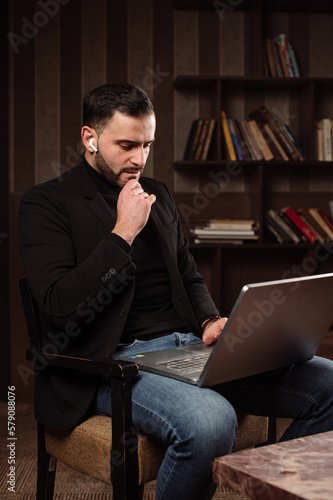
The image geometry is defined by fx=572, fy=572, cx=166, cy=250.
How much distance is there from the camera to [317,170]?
3578 millimetres

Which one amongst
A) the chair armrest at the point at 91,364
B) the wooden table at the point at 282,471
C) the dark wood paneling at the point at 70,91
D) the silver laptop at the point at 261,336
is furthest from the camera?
the dark wood paneling at the point at 70,91

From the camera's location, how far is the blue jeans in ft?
4.13

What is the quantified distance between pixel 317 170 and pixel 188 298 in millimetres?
2016

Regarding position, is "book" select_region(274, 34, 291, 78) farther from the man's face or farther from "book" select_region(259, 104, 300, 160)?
the man's face

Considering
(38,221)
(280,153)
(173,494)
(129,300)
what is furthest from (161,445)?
(280,153)

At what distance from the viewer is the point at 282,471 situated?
0.99 meters

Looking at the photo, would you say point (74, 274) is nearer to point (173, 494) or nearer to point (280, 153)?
point (173, 494)

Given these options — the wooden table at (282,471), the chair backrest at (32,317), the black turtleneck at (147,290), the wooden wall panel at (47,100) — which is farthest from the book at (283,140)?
the wooden table at (282,471)

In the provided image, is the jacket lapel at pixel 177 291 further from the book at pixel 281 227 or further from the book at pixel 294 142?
the book at pixel 294 142

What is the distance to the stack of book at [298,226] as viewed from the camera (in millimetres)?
3318

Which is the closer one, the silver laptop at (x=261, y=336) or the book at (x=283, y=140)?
the silver laptop at (x=261, y=336)

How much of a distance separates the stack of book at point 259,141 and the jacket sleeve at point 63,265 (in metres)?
1.90

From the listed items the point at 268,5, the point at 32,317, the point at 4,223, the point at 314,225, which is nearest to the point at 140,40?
the point at 268,5

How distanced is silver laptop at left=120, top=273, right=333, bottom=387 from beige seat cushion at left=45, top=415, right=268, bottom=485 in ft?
0.61
